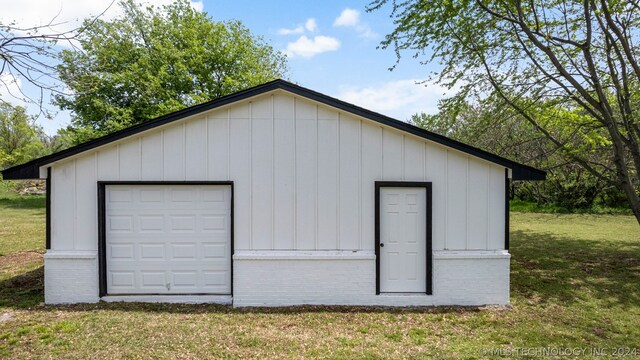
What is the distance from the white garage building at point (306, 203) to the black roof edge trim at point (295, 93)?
6cm

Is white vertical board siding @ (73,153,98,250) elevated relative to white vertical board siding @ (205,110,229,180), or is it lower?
lower

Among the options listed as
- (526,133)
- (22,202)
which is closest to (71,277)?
(526,133)

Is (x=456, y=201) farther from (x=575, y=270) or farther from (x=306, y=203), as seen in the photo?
(x=575, y=270)

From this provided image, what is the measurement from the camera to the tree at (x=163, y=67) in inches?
698

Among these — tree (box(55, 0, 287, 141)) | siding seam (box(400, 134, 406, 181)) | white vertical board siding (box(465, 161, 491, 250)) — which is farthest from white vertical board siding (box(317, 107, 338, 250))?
tree (box(55, 0, 287, 141))

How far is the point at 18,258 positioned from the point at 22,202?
1991 centimetres

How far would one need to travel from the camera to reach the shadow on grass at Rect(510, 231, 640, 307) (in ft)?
21.3

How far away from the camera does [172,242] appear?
19.6 ft

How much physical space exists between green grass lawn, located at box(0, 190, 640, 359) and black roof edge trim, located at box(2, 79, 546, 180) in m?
2.32

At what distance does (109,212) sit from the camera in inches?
232

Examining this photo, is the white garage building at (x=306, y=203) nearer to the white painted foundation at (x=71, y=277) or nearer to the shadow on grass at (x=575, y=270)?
the white painted foundation at (x=71, y=277)

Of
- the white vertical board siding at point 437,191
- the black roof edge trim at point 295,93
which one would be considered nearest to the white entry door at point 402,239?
the white vertical board siding at point 437,191

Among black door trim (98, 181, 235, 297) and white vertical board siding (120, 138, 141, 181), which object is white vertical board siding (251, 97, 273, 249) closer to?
black door trim (98, 181, 235, 297)

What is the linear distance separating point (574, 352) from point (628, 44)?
7.76 metres
